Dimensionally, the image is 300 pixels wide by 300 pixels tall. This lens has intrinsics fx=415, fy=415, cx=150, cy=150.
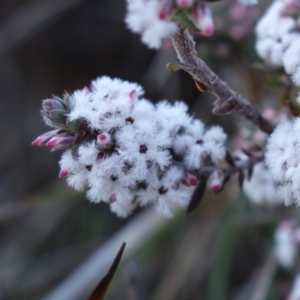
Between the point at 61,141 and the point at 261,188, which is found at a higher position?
the point at 61,141

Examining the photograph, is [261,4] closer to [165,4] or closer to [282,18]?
[282,18]

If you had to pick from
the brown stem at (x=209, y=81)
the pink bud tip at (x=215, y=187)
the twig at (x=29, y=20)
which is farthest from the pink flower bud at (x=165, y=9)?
the twig at (x=29, y=20)

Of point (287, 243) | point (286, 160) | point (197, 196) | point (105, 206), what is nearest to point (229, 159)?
point (197, 196)

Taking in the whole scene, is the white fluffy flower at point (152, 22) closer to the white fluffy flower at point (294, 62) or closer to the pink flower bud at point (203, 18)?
the pink flower bud at point (203, 18)

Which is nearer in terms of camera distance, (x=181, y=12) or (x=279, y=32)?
(x=181, y=12)

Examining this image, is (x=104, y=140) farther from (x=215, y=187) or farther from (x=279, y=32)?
(x=279, y=32)

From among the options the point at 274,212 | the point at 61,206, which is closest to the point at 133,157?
the point at 274,212

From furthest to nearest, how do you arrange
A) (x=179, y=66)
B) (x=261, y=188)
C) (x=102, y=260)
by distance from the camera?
(x=102, y=260)
(x=261, y=188)
(x=179, y=66)

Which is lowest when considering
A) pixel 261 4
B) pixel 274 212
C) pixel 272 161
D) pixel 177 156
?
pixel 274 212
